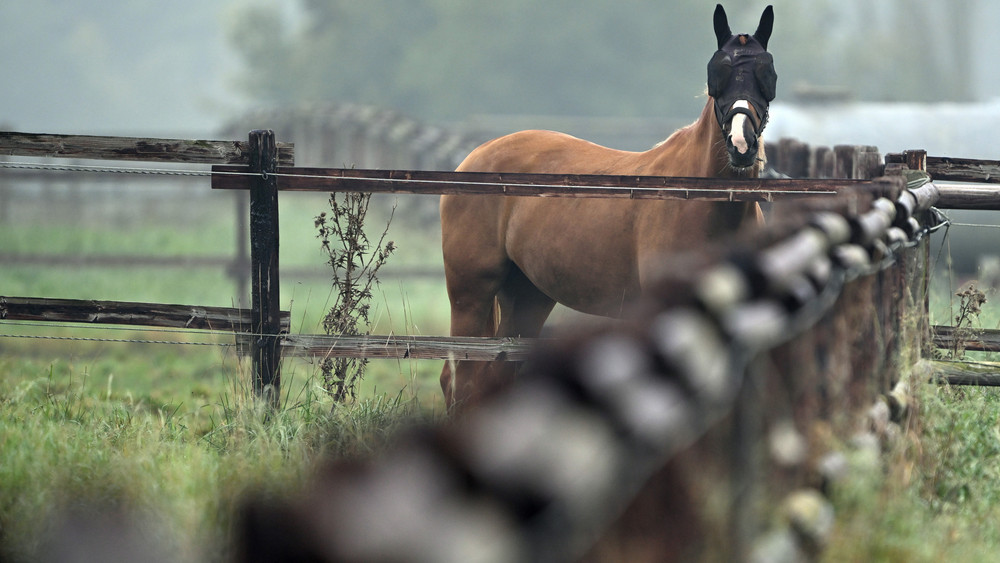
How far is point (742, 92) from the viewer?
492 centimetres

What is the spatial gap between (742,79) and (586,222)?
1383mm

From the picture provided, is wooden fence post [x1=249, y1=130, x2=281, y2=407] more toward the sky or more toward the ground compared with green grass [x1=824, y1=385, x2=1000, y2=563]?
more toward the sky

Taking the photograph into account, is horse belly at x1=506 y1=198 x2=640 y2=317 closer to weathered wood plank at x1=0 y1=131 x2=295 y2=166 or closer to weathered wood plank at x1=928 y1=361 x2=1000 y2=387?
weathered wood plank at x1=0 y1=131 x2=295 y2=166

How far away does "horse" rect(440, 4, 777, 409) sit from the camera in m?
5.01

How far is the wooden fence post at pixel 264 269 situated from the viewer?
5.02 metres

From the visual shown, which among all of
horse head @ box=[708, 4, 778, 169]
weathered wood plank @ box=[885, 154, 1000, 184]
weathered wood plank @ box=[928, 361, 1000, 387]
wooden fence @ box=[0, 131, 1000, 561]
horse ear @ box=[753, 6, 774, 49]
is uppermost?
horse ear @ box=[753, 6, 774, 49]

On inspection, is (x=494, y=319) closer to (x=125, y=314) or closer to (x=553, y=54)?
(x=125, y=314)

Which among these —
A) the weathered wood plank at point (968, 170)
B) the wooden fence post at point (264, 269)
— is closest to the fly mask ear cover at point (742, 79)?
the weathered wood plank at point (968, 170)

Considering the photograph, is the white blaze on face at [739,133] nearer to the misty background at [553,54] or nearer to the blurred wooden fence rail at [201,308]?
the blurred wooden fence rail at [201,308]

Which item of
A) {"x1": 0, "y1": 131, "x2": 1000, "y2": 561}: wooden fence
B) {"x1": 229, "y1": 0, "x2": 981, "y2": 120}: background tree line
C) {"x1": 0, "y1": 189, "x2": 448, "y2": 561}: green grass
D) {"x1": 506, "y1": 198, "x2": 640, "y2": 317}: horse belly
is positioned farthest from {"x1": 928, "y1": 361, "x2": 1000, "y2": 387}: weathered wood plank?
{"x1": 229, "y1": 0, "x2": 981, "y2": 120}: background tree line

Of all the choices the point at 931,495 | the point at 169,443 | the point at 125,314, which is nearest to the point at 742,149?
the point at 931,495

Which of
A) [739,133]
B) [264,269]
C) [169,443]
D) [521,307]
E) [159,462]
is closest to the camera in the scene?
[159,462]

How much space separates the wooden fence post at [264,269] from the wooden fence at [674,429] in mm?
3020

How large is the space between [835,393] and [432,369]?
28.6 ft
